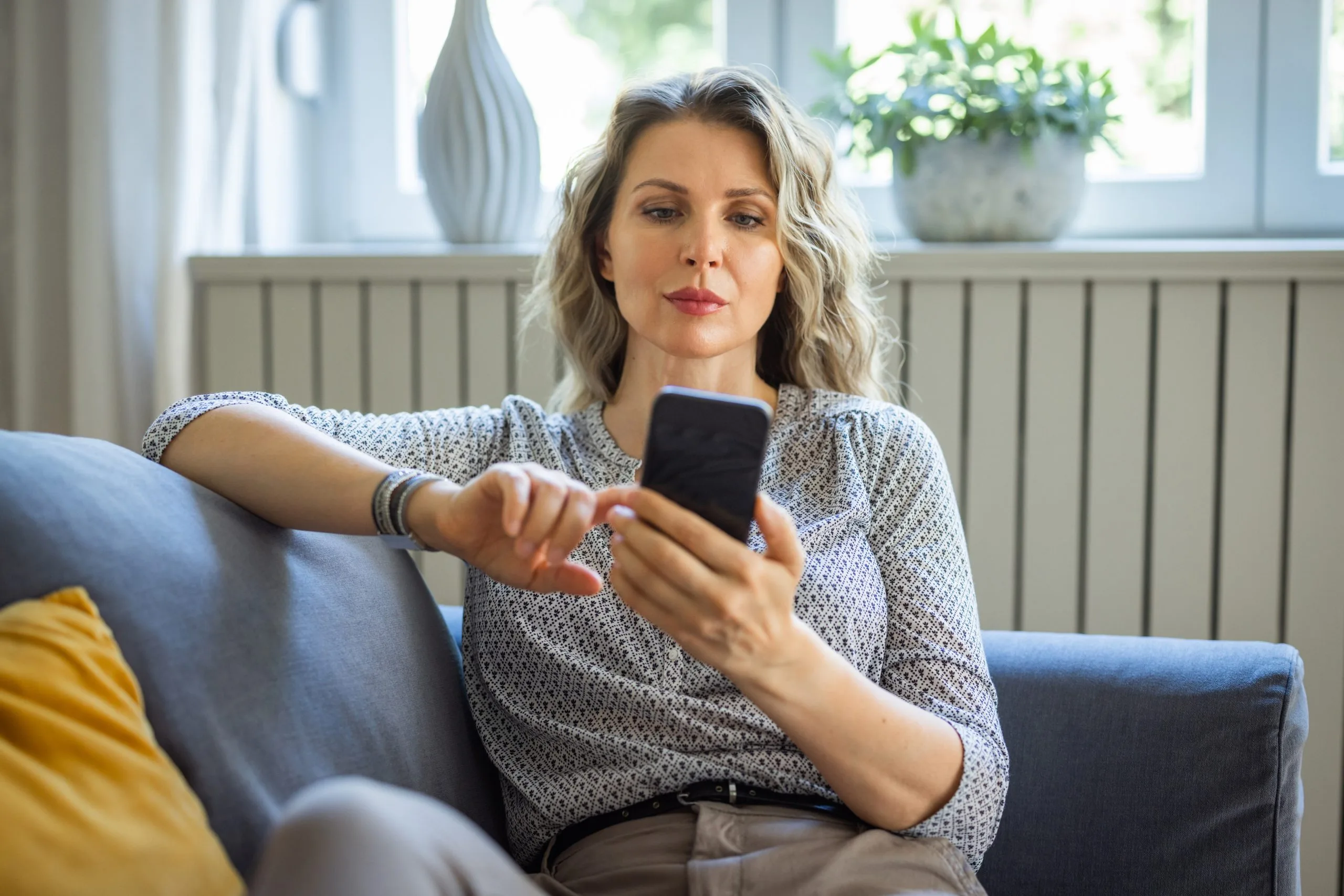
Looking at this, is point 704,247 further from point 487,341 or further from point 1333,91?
point 1333,91

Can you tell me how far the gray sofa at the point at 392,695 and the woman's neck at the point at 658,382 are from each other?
27 centimetres

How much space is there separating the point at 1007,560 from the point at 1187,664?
611mm

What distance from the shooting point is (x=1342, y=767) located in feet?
5.90

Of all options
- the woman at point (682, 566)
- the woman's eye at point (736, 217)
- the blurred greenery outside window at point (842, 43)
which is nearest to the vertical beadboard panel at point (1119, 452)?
the blurred greenery outside window at point (842, 43)

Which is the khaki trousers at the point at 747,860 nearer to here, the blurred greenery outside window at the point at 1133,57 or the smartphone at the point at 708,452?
the smartphone at the point at 708,452

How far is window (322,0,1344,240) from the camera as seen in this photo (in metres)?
2.04

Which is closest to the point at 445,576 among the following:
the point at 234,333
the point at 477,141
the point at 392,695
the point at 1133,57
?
the point at 234,333

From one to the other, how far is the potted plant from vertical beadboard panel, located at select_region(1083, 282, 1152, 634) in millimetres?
188

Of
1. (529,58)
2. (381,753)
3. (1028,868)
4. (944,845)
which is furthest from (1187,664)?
(529,58)

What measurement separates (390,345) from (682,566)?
1321mm

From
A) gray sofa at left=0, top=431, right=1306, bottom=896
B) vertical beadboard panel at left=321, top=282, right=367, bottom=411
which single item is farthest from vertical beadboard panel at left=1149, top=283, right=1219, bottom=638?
vertical beadboard panel at left=321, top=282, right=367, bottom=411

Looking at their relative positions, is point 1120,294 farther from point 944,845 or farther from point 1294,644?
point 944,845

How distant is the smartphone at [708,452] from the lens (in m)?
0.88

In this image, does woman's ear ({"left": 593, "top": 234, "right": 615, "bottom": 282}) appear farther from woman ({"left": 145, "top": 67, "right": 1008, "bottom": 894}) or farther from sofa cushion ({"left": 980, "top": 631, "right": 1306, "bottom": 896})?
sofa cushion ({"left": 980, "top": 631, "right": 1306, "bottom": 896})
